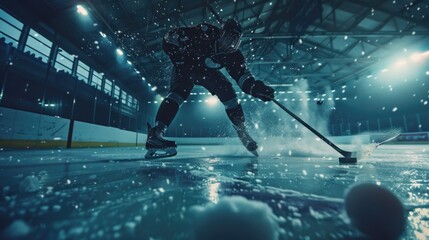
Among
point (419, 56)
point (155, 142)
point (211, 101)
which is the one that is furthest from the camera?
point (211, 101)

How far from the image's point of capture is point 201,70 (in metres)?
2.33

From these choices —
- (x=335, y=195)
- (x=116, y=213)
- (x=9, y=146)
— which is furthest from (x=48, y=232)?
(x=9, y=146)

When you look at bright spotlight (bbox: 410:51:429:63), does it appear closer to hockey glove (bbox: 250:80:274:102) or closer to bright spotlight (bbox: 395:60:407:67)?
bright spotlight (bbox: 395:60:407:67)

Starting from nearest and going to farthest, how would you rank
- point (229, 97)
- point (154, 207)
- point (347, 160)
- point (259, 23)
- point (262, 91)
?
point (154, 207), point (347, 160), point (262, 91), point (229, 97), point (259, 23)

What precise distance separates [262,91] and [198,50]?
34.7 inches

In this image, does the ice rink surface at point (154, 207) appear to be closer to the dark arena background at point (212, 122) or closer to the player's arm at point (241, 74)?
the dark arena background at point (212, 122)

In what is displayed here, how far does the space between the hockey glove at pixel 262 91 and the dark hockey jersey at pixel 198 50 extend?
0.30 ft

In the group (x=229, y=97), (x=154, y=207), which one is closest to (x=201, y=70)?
(x=229, y=97)

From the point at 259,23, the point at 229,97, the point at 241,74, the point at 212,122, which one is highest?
the point at 259,23

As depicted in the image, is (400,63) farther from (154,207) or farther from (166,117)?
(154,207)

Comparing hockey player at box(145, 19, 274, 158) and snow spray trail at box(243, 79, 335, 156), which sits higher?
snow spray trail at box(243, 79, 335, 156)

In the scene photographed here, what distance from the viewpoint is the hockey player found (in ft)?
6.87

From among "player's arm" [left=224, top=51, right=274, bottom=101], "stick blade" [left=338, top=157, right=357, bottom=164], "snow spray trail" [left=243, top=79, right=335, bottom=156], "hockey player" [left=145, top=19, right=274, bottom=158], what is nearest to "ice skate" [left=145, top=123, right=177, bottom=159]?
"hockey player" [left=145, top=19, right=274, bottom=158]

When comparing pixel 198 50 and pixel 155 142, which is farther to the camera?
pixel 198 50
